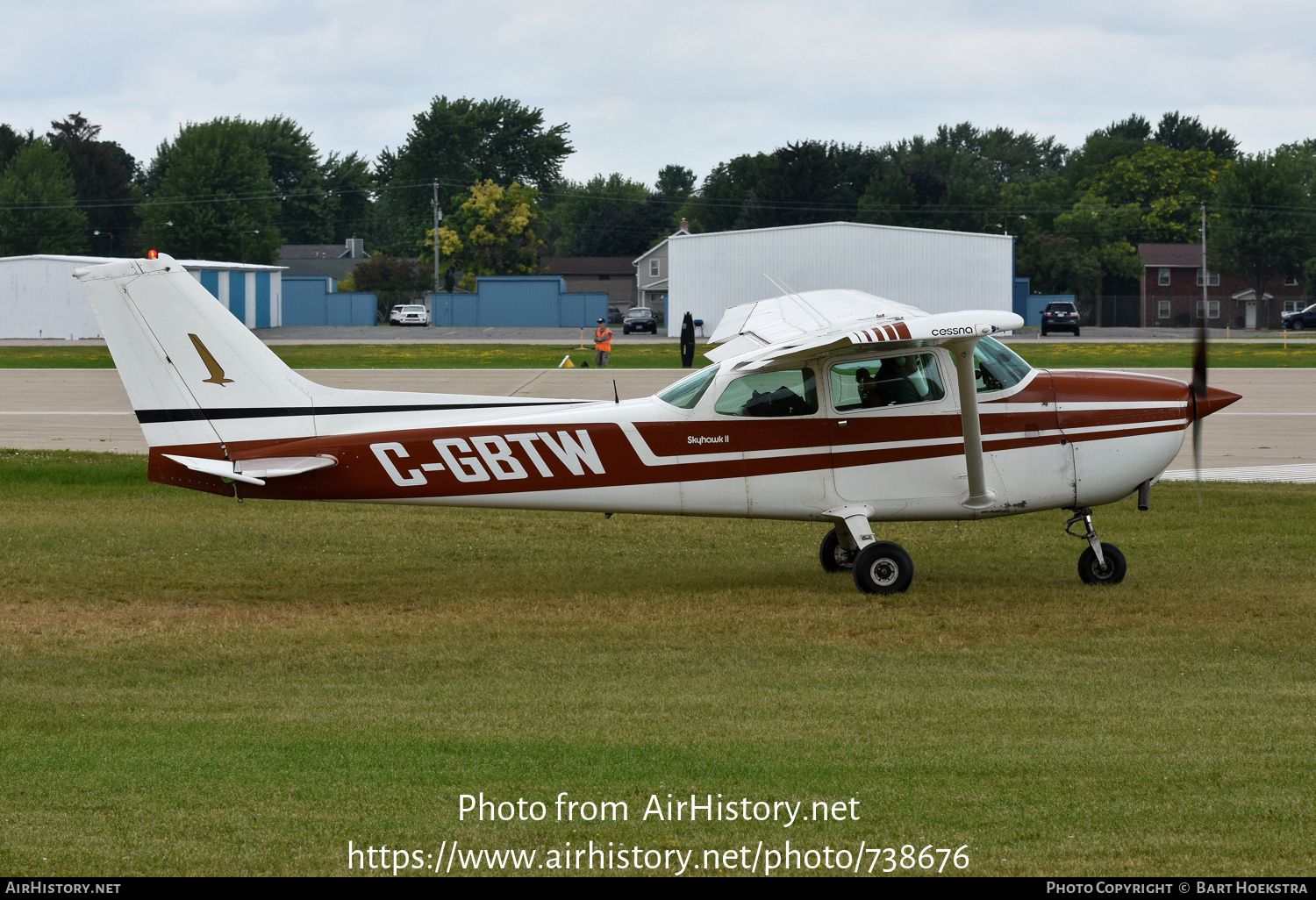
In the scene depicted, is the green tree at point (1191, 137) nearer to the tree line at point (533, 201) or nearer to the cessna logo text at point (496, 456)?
the tree line at point (533, 201)

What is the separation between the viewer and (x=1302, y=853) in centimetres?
522

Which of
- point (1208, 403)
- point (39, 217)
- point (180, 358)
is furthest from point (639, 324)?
point (180, 358)

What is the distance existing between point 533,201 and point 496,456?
106 meters

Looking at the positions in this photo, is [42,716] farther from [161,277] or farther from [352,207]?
[352,207]

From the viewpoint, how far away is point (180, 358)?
11.5 m

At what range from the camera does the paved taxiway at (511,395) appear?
23.9 metres

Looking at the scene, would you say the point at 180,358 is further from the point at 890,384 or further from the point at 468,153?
the point at 468,153

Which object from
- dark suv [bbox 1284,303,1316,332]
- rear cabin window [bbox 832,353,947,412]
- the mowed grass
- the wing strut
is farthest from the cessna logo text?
dark suv [bbox 1284,303,1316,332]

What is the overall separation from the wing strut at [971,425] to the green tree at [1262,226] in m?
95.8

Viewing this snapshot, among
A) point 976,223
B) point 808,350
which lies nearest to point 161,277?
point 808,350

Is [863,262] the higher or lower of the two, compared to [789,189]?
lower

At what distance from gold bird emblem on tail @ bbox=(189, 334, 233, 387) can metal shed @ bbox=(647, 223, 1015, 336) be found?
182 ft

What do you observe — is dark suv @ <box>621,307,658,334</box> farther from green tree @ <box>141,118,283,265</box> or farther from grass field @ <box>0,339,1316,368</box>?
green tree @ <box>141,118,283,265</box>

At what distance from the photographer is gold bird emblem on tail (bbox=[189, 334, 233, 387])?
11.6 meters
